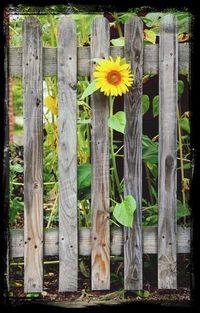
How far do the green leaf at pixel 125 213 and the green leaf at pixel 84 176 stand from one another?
227mm

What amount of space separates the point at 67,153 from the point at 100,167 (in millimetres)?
196

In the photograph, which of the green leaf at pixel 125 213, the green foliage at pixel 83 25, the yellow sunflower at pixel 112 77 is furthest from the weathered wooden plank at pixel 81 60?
the green leaf at pixel 125 213

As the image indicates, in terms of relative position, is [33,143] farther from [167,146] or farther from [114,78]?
[167,146]

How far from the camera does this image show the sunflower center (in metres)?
3.31

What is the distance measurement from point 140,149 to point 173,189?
292mm

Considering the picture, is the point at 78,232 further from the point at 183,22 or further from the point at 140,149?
the point at 183,22

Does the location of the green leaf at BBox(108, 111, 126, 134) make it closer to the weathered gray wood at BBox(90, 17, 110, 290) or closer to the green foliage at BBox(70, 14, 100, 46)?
the weathered gray wood at BBox(90, 17, 110, 290)

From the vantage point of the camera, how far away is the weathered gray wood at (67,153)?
3434mm

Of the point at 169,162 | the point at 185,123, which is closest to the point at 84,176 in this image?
the point at 169,162

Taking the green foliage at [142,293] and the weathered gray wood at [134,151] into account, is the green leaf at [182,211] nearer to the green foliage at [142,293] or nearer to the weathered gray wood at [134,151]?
the weathered gray wood at [134,151]

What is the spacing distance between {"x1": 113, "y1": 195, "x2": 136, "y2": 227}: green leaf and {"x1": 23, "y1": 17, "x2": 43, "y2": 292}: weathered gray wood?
0.42m

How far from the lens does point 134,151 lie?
349cm


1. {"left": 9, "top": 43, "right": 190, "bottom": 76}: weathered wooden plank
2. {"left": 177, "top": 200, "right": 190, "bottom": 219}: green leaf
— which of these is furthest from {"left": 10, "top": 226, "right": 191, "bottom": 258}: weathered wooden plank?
{"left": 9, "top": 43, "right": 190, "bottom": 76}: weathered wooden plank

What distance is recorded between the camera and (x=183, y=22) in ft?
11.8
